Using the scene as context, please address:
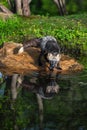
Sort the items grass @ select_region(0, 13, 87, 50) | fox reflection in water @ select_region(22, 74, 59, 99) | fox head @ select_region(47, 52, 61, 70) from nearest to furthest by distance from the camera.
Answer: fox reflection in water @ select_region(22, 74, 59, 99), fox head @ select_region(47, 52, 61, 70), grass @ select_region(0, 13, 87, 50)

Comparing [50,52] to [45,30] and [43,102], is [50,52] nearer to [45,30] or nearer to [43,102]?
[43,102]

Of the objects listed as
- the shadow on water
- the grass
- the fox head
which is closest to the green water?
the shadow on water

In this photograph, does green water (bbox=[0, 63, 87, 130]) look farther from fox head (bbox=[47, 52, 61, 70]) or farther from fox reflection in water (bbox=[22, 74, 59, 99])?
fox head (bbox=[47, 52, 61, 70])

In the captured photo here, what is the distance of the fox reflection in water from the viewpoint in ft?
39.7

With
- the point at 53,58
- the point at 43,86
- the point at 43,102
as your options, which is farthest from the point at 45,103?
the point at 53,58

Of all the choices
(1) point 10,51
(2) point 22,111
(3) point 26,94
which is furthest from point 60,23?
(2) point 22,111

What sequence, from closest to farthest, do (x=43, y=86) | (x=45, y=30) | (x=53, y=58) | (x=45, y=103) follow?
(x=45, y=103)
(x=43, y=86)
(x=53, y=58)
(x=45, y=30)

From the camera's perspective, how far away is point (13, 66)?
48.6 ft

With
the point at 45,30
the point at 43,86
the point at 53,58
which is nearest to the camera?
the point at 43,86

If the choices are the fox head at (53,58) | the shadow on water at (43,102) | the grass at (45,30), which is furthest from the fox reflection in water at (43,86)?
the grass at (45,30)

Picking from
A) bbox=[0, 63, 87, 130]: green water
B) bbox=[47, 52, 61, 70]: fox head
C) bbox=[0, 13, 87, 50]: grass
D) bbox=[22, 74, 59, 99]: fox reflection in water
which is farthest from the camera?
bbox=[0, 13, 87, 50]: grass

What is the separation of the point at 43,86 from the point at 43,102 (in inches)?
68.8

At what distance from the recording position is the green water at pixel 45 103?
9.76m

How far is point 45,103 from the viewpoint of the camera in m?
11.1
